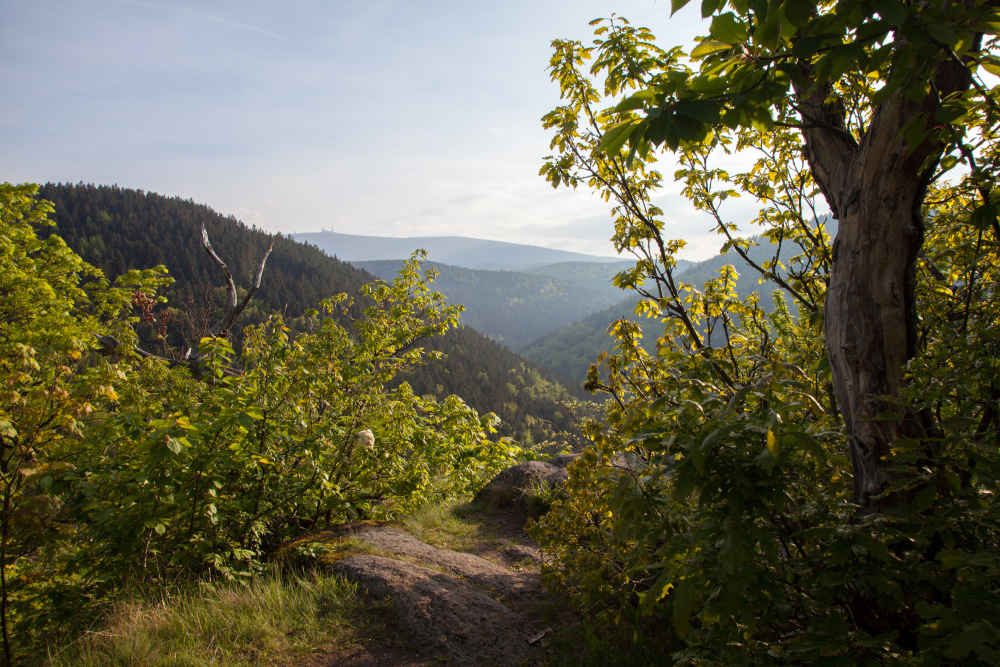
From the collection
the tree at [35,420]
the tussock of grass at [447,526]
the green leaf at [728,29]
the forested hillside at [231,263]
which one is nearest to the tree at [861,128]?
the green leaf at [728,29]

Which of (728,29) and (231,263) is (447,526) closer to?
(728,29)

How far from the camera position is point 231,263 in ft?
262

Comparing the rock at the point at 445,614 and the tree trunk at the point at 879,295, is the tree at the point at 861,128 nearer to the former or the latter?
the tree trunk at the point at 879,295

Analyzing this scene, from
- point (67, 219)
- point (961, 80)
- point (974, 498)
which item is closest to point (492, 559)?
point (974, 498)

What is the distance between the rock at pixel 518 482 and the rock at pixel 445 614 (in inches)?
126

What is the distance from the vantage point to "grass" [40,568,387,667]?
2.71m

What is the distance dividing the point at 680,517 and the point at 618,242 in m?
2.22

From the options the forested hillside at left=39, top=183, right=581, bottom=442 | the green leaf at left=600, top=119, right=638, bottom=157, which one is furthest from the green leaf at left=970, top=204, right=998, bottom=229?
the forested hillside at left=39, top=183, right=581, bottom=442

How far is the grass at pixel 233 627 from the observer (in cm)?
271

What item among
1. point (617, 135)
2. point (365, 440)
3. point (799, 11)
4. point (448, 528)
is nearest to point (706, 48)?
point (799, 11)

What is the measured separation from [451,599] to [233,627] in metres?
1.51

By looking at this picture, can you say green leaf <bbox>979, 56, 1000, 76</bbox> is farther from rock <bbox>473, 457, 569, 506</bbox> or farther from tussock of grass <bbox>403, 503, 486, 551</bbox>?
rock <bbox>473, 457, 569, 506</bbox>

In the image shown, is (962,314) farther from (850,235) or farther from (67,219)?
(67,219)

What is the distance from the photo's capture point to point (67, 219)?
80062 millimetres
